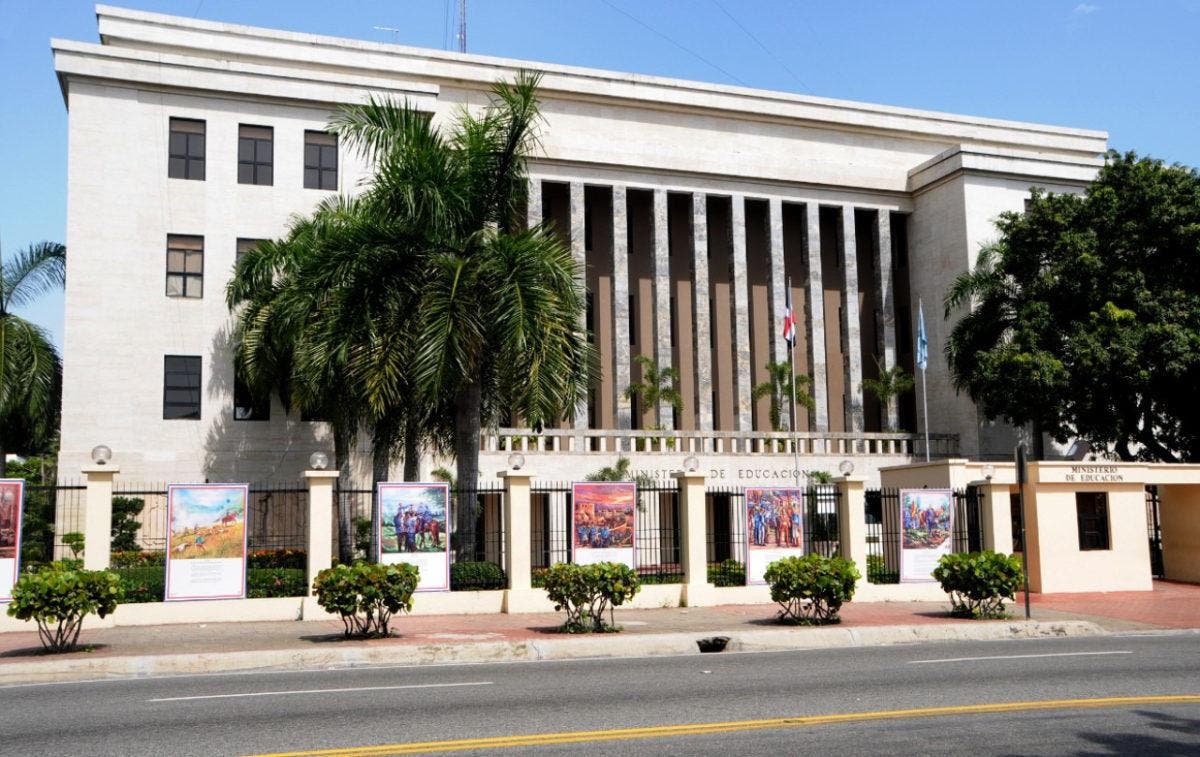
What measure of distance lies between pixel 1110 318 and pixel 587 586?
20269mm

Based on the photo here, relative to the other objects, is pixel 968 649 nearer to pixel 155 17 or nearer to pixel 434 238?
pixel 434 238

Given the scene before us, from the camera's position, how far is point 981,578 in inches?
718

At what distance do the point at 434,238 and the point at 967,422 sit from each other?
78.0 ft

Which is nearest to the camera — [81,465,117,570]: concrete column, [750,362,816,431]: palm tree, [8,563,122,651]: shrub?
[8,563,122,651]: shrub

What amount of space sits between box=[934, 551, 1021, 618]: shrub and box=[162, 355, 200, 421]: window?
69.9 feet

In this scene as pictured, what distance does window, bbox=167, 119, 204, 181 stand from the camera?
1235 inches

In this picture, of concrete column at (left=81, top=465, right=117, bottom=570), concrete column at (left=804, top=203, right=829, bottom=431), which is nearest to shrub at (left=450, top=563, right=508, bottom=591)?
concrete column at (left=81, top=465, right=117, bottom=570)

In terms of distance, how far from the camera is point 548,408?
1969 centimetres

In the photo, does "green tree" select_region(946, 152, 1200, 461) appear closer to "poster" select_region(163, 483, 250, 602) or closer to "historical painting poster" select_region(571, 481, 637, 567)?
"historical painting poster" select_region(571, 481, 637, 567)

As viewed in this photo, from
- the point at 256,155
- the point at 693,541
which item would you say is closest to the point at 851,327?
the point at 693,541

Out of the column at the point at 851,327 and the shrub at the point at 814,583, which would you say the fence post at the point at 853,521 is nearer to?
the shrub at the point at 814,583

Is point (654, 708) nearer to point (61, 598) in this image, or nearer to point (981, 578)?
point (61, 598)

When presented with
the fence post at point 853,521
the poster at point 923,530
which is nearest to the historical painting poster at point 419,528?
the fence post at point 853,521

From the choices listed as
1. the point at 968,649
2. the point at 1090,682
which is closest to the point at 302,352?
the point at 968,649
